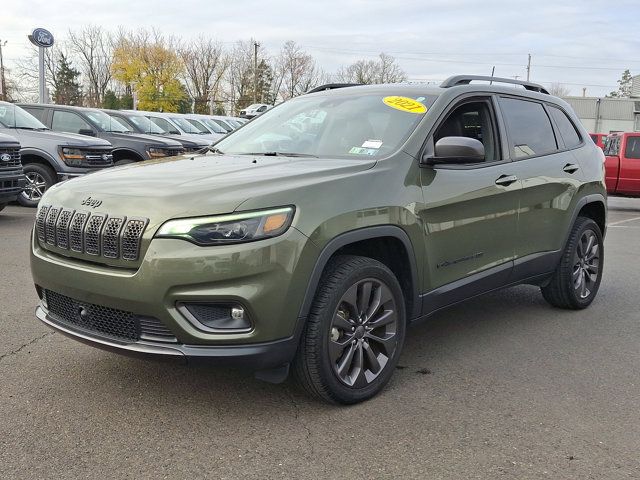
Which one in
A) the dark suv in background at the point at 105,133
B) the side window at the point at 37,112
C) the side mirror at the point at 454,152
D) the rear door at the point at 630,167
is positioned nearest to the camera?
the side mirror at the point at 454,152

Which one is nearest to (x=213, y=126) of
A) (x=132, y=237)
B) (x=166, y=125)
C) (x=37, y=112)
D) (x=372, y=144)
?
(x=166, y=125)

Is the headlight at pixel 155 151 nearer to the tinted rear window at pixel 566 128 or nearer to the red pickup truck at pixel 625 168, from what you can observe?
the tinted rear window at pixel 566 128

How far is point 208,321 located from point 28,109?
10.9m

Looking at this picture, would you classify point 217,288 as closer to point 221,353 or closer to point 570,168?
point 221,353

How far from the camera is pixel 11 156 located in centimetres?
896

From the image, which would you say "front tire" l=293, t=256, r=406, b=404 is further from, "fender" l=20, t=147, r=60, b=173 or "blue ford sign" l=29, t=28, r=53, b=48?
"blue ford sign" l=29, t=28, r=53, b=48

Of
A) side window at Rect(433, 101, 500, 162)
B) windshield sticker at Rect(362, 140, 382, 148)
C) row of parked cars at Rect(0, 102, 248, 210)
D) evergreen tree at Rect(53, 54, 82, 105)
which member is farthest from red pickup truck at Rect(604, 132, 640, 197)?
evergreen tree at Rect(53, 54, 82, 105)

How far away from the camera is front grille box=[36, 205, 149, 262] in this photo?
285 centimetres

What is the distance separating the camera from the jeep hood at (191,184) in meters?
2.85

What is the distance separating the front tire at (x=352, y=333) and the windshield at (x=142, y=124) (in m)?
12.4

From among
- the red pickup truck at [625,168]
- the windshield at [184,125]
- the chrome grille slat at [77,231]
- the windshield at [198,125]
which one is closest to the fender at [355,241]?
the chrome grille slat at [77,231]

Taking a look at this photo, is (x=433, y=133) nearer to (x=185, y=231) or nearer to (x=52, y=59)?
(x=185, y=231)

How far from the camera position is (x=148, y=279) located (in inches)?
110

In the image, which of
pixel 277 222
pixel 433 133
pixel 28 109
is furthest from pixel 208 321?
pixel 28 109
